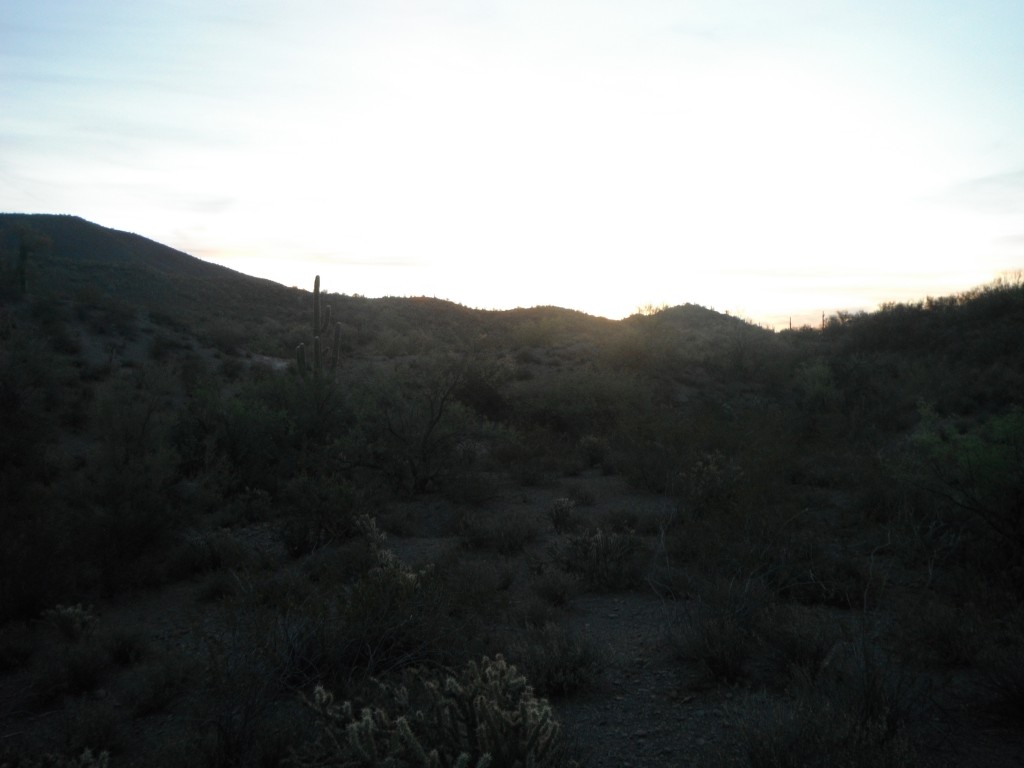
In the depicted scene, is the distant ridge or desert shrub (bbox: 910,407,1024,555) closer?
desert shrub (bbox: 910,407,1024,555)

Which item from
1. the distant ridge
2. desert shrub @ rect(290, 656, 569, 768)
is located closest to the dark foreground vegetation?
desert shrub @ rect(290, 656, 569, 768)

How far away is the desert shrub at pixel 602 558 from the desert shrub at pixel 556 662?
91.0 inches

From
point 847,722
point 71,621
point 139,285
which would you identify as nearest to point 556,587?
point 847,722

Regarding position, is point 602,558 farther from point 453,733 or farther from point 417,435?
point 417,435

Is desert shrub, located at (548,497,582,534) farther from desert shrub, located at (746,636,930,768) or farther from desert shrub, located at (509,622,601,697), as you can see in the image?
desert shrub, located at (746,636,930,768)

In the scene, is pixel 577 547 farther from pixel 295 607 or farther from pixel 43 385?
pixel 43 385

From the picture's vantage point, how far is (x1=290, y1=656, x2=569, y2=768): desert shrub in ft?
12.4

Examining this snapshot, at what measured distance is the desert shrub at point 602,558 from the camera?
30.2 feet

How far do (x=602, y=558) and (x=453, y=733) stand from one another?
18.5 feet

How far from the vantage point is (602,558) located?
9523 mm

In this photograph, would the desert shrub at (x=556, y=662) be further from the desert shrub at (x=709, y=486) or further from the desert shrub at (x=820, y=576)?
the desert shrub at (x=709, y=486)

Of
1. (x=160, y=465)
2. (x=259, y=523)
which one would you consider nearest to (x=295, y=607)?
(x=160, y=465)

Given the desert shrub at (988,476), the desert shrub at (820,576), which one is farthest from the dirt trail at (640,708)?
the desert shrub at (988,476)

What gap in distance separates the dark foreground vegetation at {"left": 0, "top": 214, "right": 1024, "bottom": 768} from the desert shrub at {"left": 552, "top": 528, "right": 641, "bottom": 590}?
0.04 metres
